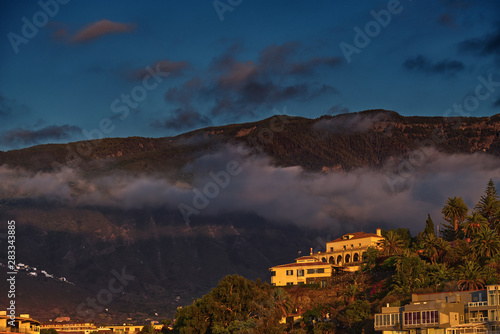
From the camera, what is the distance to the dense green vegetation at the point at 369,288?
108m

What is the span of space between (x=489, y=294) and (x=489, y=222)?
135ft

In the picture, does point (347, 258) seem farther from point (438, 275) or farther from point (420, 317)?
point (420, 317)

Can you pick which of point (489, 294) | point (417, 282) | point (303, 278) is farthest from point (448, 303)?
point (303, 278)

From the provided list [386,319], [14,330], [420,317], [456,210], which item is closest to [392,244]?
[456,210]

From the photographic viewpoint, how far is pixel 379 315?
96.4 meters

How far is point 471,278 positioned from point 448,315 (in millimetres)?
16230

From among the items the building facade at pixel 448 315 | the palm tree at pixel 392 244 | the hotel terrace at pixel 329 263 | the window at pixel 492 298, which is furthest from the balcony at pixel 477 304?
the hotel terrace at pixel 329 263

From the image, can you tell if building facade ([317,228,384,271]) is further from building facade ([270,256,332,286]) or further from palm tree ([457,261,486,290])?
palm tree ([457,261,486,290])

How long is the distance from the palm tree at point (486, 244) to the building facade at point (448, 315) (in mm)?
19718

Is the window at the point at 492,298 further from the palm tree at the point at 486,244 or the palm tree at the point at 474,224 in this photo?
the palm tree at the point at 474,224

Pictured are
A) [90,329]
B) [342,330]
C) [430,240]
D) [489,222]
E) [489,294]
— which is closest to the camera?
[489,294]

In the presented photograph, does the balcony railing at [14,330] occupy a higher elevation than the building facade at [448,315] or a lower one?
lower

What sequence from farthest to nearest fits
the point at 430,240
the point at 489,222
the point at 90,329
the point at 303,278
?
the point at 90,329
the point at 303,278
the point at 489,222
the point at 430,240

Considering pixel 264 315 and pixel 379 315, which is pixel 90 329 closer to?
pixel 264 315
